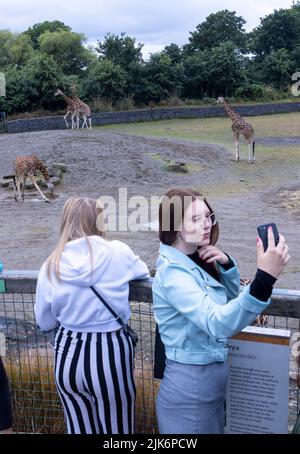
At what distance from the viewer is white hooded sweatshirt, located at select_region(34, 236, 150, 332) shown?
7.61 feet

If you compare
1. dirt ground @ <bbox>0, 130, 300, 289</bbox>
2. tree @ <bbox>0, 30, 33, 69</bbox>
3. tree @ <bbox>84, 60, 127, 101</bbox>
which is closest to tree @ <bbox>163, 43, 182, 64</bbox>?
tree @ <bbox>84, 60, 127, 101</bbox>

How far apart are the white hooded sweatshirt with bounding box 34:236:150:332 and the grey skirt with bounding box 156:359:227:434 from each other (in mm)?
341

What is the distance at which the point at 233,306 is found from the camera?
1936 millimetres

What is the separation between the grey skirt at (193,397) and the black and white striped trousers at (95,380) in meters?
0.24

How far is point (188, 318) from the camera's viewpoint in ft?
6.82

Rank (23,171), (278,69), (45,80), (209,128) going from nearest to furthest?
(23,171)
(209,128)
(45,80)
(278,69)

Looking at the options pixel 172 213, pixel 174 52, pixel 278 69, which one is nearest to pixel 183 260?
pixel 172 213

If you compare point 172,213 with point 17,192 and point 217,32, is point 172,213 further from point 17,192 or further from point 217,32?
point 217,32

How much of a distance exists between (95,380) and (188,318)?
50 cm

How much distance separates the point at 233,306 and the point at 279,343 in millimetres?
388

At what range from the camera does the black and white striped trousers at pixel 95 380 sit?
91.4 inches

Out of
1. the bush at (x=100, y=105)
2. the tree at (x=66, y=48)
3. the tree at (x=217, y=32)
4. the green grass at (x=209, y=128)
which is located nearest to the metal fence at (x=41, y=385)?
the green grass at (x=209, y=128)

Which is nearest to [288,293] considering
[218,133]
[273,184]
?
[273,184]

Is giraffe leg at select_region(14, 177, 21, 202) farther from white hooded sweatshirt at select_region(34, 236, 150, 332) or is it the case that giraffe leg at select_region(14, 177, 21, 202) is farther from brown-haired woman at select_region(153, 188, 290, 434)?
brown-haired woman at select_region(153, 188, 290, 434)
